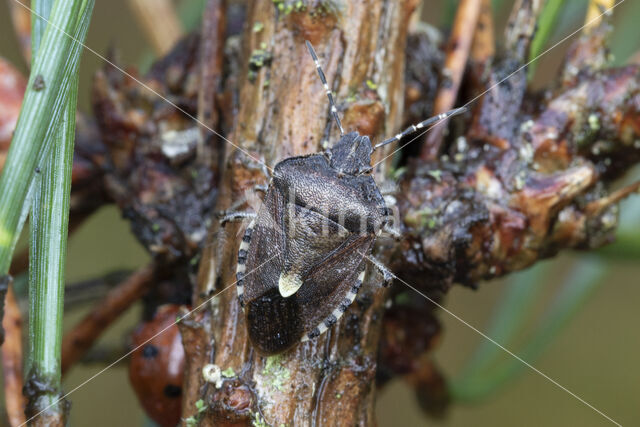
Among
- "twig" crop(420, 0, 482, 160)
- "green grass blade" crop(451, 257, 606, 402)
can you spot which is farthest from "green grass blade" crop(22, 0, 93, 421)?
"green grass blade" crop(451, 257, 606, 402)

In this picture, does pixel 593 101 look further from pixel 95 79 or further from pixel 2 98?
pixel 2 98

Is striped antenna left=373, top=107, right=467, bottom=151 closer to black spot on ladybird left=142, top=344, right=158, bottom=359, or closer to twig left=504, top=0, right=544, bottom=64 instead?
twig left=504, top=0, right=544, bottom=64

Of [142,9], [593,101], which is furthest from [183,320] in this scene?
[142,9]

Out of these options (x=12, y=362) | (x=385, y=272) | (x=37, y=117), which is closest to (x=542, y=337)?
(x=385, y=272)

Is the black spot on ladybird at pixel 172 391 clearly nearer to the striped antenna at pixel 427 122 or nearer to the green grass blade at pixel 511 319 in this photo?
the striped antenna at pixel 427 122

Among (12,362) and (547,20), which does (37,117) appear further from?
(547,20)

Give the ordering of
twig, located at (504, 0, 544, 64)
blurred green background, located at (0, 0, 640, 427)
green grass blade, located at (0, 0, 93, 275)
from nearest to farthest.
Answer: green grass blade, located at (0, 0, 93, 275), twig, located at (504, 0, 544, 64), blurred green background, located at (0, 0, 640, 427)
